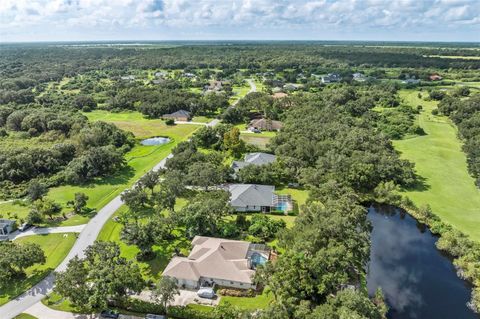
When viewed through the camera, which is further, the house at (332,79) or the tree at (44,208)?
the house at (332,79)

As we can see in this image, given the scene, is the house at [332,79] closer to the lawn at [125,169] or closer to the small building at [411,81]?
the small building at [411,81]

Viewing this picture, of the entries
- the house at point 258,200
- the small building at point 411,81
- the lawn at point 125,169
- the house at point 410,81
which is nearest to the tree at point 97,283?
the lawn at point 125,169

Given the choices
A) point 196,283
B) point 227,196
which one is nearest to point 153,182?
point 227,196

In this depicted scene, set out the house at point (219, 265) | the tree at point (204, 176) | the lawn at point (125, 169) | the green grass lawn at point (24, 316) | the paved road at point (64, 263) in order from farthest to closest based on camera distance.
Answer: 1. the tree at point (204, 176)
2. the lawn at point (125, 169)
3. the house at point (219, 265)
4. the paved road at point (64, 263)
5. the green grass lawn at point (24, 316)

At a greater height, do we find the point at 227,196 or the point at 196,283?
the point at 227,196

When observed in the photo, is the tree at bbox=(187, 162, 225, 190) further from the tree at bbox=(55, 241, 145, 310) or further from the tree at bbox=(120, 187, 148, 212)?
the tree at bbox=(55, 241, 145, 310)

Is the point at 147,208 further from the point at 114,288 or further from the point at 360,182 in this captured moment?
the point at 360,182

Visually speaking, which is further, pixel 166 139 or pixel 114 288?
pixel 166 139
